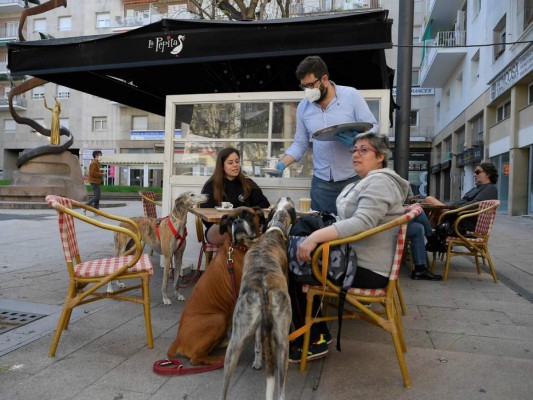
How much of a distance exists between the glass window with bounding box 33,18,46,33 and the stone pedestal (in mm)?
27597

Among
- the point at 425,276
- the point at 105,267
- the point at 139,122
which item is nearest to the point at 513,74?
the point at 425,276

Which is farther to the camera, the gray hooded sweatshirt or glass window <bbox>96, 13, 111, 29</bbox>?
glass window <bbox>96, 13, 111, 29</bbox>

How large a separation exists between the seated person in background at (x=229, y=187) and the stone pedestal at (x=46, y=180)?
1354 centimetres

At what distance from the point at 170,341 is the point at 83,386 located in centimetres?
77

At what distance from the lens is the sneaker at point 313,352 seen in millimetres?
2725

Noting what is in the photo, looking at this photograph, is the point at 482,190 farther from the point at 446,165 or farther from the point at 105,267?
the point at 446,165

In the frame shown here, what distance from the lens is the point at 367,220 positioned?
7.95 ft

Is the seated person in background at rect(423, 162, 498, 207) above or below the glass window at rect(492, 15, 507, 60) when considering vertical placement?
below

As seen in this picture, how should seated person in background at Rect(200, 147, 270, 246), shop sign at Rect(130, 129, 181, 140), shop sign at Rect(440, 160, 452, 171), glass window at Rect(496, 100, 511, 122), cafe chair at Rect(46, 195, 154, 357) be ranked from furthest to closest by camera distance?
shop sign at Rect(130, 129, 181, 140) → shop sign at Rect(440, 160, 452, 171) → glass window at Rect(496, 100, 511, 122) → seated person in background at Rect(200, 147, 270, 246) → cafe chair at Rect(46, 195, 154, 357)

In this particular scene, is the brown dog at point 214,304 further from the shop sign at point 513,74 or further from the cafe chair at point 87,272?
the shop sign at point 513,74

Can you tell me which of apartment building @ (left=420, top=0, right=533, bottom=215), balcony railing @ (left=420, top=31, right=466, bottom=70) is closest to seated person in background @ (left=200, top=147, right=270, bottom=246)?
apartment building @ (left=420, top=0, right=533, bottom=215)

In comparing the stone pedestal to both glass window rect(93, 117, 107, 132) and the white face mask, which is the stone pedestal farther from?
glass window rect(93, 117, 107, 132)

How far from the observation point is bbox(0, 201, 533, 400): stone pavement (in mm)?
2377

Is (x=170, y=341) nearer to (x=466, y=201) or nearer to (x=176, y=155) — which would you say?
(x=176, y=155)
